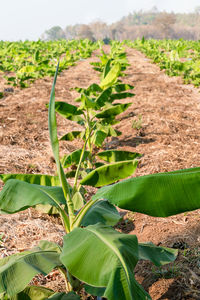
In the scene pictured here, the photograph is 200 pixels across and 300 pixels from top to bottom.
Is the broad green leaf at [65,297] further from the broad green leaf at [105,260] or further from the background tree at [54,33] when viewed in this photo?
the background tree at [54,33]

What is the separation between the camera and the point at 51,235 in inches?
117

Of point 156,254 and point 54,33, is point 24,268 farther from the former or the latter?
point 54,33

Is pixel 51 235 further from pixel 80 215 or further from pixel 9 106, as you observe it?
pixel 9 106

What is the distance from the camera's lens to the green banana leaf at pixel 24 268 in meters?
1.64

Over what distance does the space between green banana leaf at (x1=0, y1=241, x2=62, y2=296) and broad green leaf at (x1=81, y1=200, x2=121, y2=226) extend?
0.36 metres

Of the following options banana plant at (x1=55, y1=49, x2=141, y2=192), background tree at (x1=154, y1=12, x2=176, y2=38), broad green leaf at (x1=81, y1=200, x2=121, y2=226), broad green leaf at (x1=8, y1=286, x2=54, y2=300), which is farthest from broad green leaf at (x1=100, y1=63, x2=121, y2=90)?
background tree at (x1=154, y1=12, x2=176, y2=38)

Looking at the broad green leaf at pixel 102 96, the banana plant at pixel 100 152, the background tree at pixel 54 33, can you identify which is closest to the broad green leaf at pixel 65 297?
the banana plant at pixel 100 152

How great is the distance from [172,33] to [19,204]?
332ft

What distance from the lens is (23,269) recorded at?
1.73 m

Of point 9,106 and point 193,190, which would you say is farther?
point 9,106

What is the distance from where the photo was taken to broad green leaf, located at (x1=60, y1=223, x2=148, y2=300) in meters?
1.34

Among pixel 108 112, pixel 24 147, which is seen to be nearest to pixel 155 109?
pixel 24 147

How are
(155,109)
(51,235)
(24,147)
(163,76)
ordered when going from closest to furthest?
(51,235)
(24,147)
(155,109)
(163,76)

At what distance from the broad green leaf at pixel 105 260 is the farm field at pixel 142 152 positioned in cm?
84
